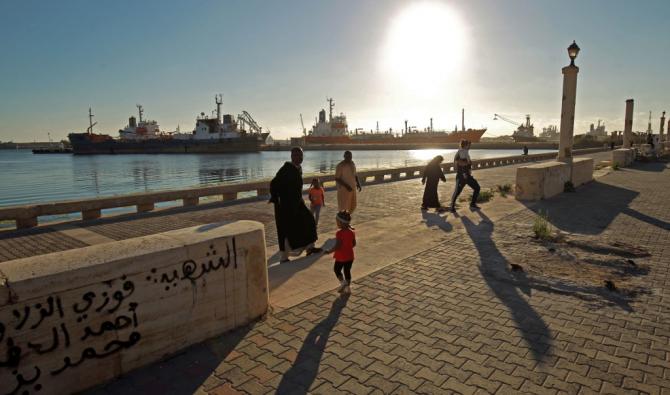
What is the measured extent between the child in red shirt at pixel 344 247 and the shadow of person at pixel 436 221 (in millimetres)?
3825

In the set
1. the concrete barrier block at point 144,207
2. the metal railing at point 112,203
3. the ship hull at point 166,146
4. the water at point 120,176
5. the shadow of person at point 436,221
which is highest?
the ship hull at point 166,146

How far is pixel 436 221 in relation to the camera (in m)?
8.70

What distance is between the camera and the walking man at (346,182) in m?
7.50

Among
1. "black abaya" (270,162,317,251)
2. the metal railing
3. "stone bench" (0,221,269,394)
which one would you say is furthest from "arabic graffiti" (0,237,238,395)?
the metal railing

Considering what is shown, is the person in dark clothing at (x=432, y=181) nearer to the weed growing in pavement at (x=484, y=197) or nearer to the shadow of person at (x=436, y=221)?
the shadow of person at (x=436, y=221)

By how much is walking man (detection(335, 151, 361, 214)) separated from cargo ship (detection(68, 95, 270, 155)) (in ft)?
269

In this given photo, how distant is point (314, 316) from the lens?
13.0ft

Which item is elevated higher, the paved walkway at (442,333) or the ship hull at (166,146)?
the ship hull at (166,146)

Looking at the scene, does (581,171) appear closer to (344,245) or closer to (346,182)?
(346,182)

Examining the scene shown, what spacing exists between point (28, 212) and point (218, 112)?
8320cm

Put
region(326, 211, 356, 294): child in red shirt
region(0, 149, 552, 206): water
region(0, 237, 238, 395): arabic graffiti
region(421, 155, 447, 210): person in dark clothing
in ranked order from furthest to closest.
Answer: region(0, 149, 552, 206): water, region(421, 155, 447, 210): person in dark clothing, region(326, 211, 356, 294): child in red shirt, region(0, 237, 238, 395): arabic graffiti

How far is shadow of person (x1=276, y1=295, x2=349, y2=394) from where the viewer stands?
2.83 meters

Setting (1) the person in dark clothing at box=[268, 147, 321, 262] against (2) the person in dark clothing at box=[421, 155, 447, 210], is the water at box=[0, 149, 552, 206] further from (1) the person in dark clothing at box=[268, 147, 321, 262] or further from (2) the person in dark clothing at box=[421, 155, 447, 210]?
(1) the person in dark clothing at box=[268, 147, 321, 262]

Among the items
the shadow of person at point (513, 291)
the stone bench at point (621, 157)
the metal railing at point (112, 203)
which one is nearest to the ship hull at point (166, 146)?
the stone bench at point (621, 157)
